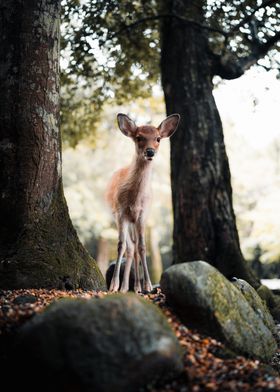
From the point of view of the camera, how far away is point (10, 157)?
5035 millimetres

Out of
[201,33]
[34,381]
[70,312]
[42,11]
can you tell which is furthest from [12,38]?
[201,33]

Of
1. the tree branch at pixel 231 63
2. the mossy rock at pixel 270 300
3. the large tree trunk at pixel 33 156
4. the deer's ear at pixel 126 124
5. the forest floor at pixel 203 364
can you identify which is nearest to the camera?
the forest floor at pixel 203 364

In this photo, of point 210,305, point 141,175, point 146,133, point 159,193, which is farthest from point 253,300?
point 159,193

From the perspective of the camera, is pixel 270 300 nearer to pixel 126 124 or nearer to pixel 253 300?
pixel 253 300

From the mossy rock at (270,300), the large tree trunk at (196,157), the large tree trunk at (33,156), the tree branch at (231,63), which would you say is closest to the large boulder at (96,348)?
the large tree trunk at (33,156)

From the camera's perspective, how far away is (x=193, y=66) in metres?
8.36

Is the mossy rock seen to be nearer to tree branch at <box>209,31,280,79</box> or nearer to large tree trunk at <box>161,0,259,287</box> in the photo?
large tree trunk at <box>161,0,259,287</box>

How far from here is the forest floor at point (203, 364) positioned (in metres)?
3.01

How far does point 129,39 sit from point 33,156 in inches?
193

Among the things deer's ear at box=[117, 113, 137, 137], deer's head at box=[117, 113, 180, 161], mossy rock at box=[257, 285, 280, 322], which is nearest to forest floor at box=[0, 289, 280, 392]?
deer's head at box=[117, 113, 180, 161]

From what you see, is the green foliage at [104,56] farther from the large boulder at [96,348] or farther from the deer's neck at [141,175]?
the large boulder at [96,348]

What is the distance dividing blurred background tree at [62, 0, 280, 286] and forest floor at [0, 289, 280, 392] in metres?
3.69

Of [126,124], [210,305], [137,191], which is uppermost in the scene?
[126,124]

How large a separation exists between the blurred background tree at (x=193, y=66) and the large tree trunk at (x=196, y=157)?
16mm
